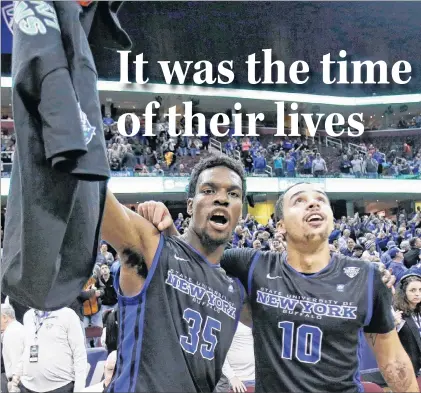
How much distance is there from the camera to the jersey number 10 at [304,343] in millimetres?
1613

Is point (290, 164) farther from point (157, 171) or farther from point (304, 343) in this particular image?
point (304, 343)

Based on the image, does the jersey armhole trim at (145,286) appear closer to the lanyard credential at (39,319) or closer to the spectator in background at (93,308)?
the lanyard credential at (39,319)

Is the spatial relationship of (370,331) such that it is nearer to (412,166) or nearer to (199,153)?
(199,153)

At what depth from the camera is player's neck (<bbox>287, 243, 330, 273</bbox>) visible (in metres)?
1.73

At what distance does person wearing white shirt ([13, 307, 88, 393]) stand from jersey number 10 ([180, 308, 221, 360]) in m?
1.36

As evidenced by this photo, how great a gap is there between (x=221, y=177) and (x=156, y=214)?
0.21m

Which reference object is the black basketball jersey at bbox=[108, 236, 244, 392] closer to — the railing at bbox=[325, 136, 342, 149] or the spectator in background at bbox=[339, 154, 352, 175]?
the railing at bbox=[325, 136, 342, 149]

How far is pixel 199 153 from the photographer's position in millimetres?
5598

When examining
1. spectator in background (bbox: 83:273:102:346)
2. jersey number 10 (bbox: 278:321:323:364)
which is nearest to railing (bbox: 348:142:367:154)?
spectator in background (bbox: 83:273:102:346)

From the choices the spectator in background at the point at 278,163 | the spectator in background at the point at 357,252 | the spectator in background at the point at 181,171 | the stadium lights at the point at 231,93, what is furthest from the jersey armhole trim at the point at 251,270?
the spectator in background at the point at 278,163

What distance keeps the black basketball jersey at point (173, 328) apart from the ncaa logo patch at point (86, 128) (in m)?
0.62

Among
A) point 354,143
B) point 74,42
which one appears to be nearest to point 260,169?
point 354,143

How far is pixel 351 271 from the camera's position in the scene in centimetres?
170

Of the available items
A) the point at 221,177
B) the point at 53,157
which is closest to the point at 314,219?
the point at 221,177
